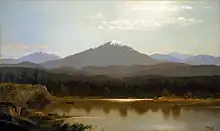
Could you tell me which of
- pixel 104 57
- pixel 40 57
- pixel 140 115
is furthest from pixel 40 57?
pixel 140 115

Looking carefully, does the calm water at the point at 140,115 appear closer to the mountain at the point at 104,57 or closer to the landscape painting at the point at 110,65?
the landscape painting at the point at 110,65

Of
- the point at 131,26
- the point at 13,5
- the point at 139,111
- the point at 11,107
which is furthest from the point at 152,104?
the point at 13,5

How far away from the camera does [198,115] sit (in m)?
2.06

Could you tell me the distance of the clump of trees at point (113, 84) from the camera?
81.5 inches

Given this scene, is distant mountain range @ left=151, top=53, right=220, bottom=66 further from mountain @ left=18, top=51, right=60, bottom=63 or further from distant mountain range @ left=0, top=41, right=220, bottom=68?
mountain @ left=18, top=51, right=60, bottom=63

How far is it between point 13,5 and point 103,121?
0.71 m

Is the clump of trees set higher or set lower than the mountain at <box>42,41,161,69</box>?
lower

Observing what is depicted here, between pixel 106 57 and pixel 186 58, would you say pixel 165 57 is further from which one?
pixel 106 57

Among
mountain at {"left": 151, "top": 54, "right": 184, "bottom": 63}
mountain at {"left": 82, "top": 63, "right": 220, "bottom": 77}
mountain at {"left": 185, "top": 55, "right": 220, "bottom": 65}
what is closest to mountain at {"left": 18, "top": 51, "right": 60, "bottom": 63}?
mountain at {"left": 82, "top": 63, "right": 220, "bottom": 77}

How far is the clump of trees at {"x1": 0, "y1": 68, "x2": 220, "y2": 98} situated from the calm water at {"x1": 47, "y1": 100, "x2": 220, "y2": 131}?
49 millimetres

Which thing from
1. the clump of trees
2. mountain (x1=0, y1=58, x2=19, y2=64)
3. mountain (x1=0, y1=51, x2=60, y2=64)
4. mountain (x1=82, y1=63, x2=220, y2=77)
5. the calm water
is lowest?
the calm water

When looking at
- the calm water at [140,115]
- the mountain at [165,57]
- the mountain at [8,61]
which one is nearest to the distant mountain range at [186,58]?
the mountain at [165,57]

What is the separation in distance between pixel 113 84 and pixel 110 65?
0.09 metres

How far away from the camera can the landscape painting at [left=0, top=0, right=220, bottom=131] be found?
2055 millimetres
